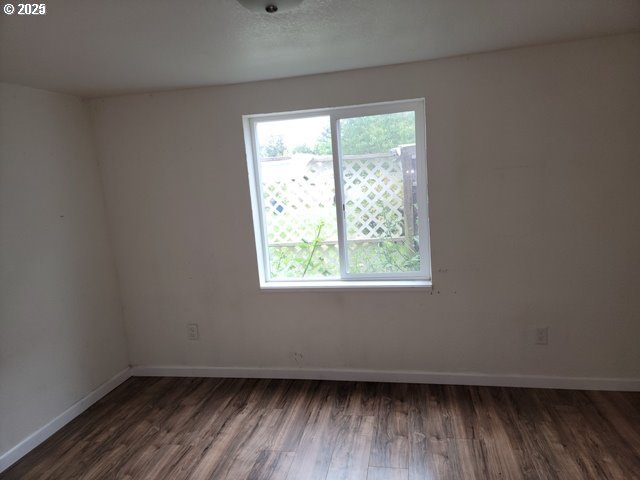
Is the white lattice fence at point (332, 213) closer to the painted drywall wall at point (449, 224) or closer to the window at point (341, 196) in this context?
the window at point (341, 196)

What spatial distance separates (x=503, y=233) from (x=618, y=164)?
74 cm

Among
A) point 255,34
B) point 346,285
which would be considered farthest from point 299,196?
point 255,34

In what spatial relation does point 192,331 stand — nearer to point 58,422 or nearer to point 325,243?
point 58,422

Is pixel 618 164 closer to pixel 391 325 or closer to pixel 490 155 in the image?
pixel 490 155

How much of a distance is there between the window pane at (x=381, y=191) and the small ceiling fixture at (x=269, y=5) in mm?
1277

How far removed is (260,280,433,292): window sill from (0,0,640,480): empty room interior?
0.02 meters

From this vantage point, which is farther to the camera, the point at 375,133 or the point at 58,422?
the point at 375,133

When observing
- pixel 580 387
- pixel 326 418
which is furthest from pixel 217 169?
pixel 580 387

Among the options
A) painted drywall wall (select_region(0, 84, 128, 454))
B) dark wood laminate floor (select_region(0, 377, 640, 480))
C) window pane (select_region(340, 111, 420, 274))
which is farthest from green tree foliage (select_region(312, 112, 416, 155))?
painted drywall wall (select_region(0, 84, 128, 454))

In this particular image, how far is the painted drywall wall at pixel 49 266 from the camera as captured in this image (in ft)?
7.48

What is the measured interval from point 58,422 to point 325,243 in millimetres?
2104

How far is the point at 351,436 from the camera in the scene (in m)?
2.26

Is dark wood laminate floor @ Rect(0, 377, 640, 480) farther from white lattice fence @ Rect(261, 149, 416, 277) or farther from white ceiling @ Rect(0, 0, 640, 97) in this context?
white ceiling @ Rect(0, 0, 640, 97)

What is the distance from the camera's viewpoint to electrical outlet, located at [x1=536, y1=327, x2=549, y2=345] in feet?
8.38
